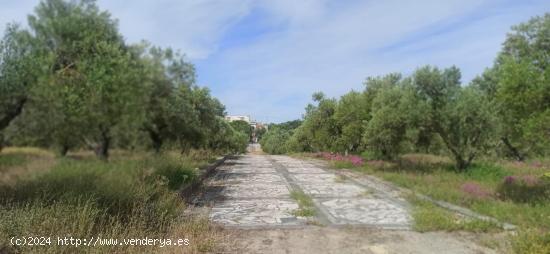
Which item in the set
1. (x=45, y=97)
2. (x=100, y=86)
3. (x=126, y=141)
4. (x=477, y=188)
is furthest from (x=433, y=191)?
(x=45, y=97)

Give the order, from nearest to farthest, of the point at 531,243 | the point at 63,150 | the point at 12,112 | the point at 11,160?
the point at 531,243
the point at 11,160
the point at 12,112
the point at 63,150

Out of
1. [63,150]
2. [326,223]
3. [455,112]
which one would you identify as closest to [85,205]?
[63,150]

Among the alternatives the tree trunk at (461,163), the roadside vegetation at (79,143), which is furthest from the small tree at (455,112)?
the roadside vegetation at (79,143)

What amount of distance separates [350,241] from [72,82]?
8029mm

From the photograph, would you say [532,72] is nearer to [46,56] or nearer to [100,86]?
[100,86]

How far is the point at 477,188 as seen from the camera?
1327 cm

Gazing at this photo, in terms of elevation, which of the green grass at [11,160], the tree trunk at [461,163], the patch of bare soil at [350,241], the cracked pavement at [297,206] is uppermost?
the green grass at [11,160]

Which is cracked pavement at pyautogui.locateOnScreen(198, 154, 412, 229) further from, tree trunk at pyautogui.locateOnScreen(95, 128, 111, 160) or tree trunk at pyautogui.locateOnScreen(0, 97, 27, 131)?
tree trunk at pyautogui.locateOnScreen(0, 97, 27, 131)

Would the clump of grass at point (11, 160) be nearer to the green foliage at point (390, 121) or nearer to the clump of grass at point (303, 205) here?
the clump of grass at point (303, 205)

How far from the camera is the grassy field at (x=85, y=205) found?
637 centimetres

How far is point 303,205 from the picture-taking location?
1148cm

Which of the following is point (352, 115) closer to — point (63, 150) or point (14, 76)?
point (63, 150)

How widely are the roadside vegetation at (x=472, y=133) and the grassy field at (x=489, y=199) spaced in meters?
0.02

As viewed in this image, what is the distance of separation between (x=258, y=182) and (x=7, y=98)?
34.4ft
